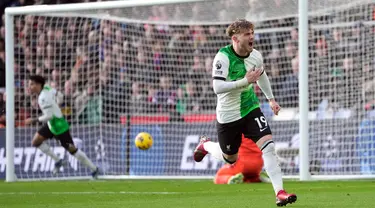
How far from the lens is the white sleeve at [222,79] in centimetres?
959

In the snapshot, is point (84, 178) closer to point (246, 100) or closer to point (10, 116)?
point (10, 116)

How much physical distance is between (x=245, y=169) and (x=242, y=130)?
15.2ft

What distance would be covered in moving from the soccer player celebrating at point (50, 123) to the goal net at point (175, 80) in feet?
3.09

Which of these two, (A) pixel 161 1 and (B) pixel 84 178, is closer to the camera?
(A) pixel 161 1

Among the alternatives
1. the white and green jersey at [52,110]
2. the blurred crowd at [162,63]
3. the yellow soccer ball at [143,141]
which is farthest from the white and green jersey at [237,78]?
the white and green jersey at [52,110]

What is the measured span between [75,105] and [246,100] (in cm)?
945

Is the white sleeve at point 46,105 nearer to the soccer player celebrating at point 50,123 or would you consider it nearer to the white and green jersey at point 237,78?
the soccer player celebrating at point 50,123

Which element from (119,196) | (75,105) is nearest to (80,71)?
(75,105)

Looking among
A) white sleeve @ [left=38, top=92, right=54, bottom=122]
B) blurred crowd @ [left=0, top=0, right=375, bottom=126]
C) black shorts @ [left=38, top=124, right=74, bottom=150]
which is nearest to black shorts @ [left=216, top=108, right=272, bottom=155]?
blurred crowd @ [left=0, top=0, right=375, bottom=126]

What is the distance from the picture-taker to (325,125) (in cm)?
1602

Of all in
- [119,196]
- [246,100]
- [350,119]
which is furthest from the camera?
[350,119]

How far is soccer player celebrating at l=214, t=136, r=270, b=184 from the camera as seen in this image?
1469 cm

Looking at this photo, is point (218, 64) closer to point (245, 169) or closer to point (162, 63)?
point (245, 169)

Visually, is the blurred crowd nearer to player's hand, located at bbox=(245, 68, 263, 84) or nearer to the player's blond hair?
the player's blond hair
